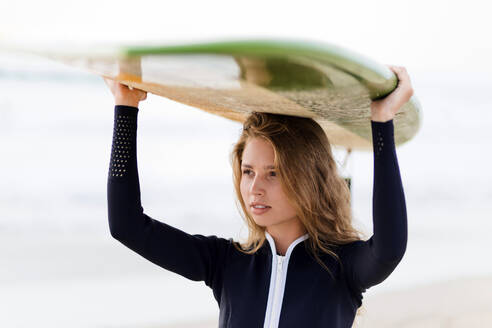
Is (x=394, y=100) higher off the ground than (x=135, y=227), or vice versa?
(x=394, y=100)

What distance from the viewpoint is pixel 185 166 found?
820cm

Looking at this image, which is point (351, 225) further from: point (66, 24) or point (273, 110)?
point (66, 24)

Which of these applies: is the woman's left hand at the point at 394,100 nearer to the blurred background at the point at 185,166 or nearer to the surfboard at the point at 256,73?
the surfboard at the point at 256,73

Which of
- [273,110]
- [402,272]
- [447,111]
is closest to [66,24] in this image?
[447,111]

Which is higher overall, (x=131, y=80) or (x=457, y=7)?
(x=457, y=7)

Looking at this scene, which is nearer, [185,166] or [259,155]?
[259,155]

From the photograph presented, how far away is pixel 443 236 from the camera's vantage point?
224 inches

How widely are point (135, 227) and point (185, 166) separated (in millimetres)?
6912

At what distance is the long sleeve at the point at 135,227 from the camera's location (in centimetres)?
130

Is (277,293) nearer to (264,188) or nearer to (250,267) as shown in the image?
(250,267)

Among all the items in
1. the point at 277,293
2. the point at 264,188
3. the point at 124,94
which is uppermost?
the point at 124,94

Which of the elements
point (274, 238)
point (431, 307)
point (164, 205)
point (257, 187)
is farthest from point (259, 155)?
point (164, 205)

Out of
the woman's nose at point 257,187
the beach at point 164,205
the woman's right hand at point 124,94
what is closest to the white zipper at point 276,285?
the woman's nose at point 257,187

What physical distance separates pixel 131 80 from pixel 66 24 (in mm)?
11662
